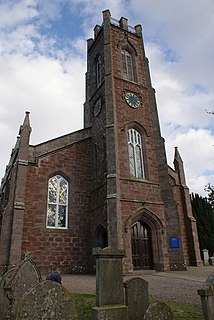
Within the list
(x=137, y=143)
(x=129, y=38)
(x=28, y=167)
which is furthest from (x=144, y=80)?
(x=28, y=167)

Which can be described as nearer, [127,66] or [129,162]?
[129,162]

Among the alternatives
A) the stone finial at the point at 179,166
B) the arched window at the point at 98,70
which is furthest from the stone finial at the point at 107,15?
the stone finial at the point at 179,166

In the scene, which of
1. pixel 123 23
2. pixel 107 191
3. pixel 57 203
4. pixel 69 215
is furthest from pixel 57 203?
pixel 123 23

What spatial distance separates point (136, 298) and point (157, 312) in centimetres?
171

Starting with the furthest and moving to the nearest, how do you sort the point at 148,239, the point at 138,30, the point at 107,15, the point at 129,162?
the point at 138,30, the point at 107,15, the point at 129,162, the point at 148,239

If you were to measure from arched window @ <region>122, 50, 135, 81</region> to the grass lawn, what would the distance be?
17.0m

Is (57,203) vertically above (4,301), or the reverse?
(57,203)

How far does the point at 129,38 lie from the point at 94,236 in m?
16.3

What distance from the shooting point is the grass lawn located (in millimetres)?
5828

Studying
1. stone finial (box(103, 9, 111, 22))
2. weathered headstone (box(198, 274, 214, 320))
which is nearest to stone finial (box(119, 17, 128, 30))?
stone finial (box(103, 9, 111, 22))

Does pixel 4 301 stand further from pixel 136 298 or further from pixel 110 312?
pixel 136 298

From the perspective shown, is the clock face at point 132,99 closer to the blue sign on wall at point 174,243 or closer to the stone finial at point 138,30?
the stone finial at point 138,30

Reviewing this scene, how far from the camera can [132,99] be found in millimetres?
19484

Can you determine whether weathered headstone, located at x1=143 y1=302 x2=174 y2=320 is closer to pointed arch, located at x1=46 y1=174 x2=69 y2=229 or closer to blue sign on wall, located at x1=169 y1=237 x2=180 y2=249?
blue sign on wall, located at x1=169 y1=237 x2=180 y2=249
